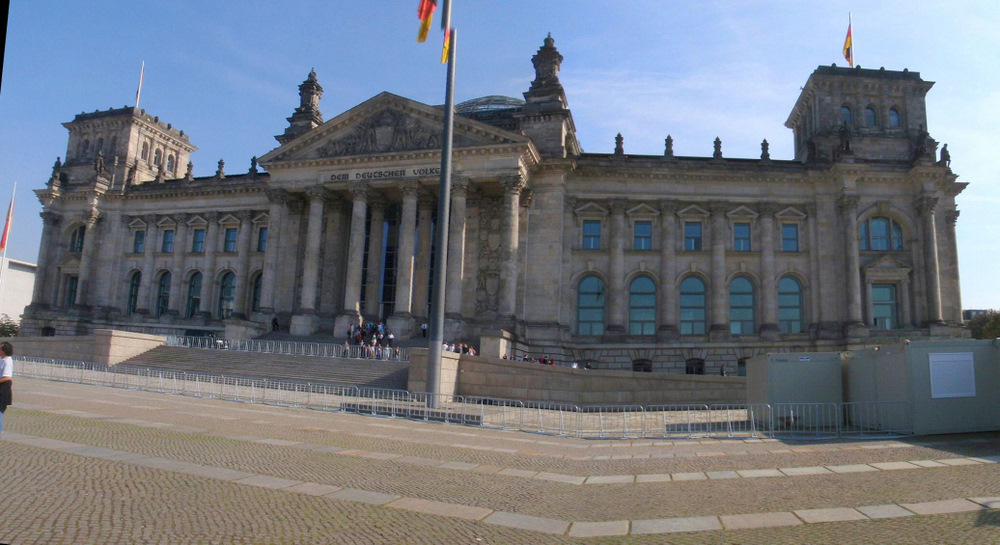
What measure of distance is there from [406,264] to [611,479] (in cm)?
3175

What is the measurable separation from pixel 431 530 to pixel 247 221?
51223 mm

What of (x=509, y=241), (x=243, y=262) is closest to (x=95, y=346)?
(x=243, y=262)

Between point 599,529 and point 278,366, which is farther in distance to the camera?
point 278,366

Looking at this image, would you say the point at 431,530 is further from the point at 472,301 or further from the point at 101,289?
the point at 101,289

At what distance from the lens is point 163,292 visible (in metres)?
58.4

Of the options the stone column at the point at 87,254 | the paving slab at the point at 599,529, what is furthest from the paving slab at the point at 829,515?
the stone column at the point at 87,254

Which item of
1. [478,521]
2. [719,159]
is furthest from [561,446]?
[719,159]

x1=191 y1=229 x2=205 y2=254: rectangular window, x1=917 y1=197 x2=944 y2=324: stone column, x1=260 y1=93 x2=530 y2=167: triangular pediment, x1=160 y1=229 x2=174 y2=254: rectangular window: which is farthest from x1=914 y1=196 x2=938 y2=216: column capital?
x1=160 y1=229 x2=174 y2=254: rectangular window

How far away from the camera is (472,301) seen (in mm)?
44344

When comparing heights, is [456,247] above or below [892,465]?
above

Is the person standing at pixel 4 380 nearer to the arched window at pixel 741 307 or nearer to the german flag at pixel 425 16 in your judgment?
the german flag at pixel 425 16

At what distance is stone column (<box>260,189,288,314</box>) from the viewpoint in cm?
4741

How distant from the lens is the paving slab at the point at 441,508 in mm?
8951

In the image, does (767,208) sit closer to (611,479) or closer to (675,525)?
(611,479)
